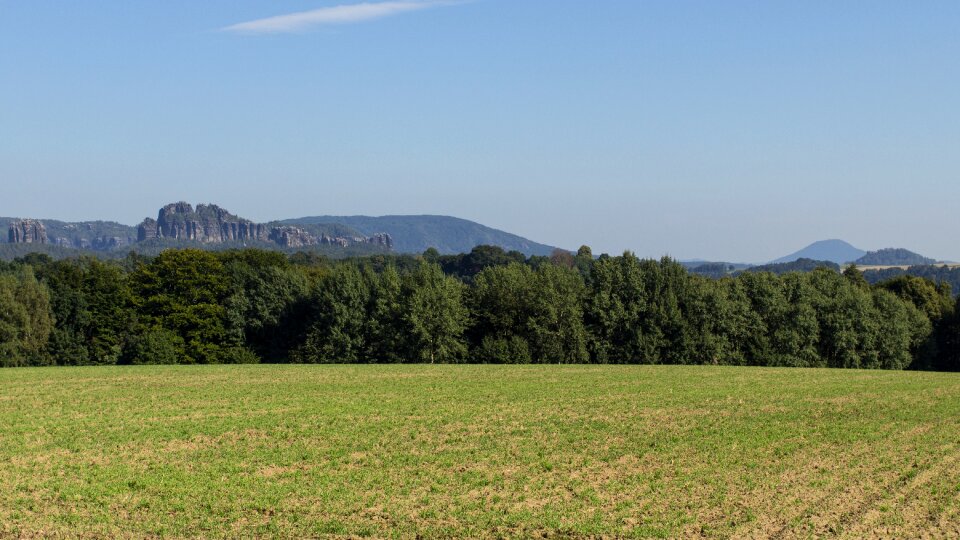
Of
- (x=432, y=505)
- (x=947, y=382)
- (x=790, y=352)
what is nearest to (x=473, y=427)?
(x=432, y=505)

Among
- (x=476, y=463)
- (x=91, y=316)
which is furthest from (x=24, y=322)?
(x=476, y=463)

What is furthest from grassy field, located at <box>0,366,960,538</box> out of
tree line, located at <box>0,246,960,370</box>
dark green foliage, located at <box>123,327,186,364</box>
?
tree line, located at <box>0,246,960,370</box>

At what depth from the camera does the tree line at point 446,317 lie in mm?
80000

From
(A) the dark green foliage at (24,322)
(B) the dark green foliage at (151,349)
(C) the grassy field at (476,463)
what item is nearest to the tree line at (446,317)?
(A) the dark green foliage at (24,322)

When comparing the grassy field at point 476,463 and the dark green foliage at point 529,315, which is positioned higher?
the dark green foliage at point 529,315

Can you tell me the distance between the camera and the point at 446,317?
261 feet

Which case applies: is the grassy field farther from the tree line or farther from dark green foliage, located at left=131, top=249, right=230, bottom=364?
dark green foliage, located at left=131, top=249, right=230, bottom=364

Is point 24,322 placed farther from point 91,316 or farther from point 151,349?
point 151,349

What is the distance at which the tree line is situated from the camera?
→ 80000mm

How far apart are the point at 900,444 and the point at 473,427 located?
1531 cm

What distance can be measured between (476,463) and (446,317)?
178ft

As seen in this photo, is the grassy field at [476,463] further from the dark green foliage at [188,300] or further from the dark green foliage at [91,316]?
the dark green foliage at [91,316]

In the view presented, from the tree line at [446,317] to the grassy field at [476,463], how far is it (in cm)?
3388

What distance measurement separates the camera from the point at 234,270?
8862cm
